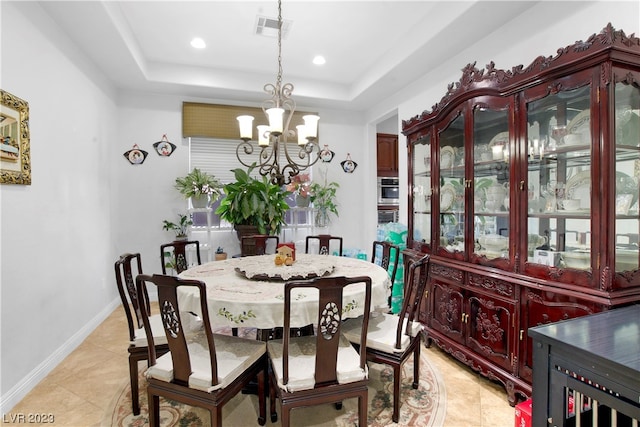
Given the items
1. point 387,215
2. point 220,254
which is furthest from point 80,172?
point 387,215

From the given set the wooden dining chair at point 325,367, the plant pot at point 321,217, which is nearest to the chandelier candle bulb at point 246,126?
the wooden dining chair at point 325,367

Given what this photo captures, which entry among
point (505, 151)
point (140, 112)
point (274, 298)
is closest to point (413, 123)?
point (505, 151)

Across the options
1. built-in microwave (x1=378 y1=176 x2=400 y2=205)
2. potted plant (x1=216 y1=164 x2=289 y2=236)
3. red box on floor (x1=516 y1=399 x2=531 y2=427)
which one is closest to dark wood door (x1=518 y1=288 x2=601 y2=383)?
red box on floor (x1=516 y1=399 x2=531 y2=427)

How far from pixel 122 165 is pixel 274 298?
11.9ft

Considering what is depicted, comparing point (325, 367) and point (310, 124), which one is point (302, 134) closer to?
point (310, 124)

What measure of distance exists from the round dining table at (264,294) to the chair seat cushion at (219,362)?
0.62 feet

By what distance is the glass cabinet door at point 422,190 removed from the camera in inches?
119

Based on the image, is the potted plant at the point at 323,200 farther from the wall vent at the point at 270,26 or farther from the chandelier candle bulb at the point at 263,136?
the chandelier candle bulb at the point at 263,136

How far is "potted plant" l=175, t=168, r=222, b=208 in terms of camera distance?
4.24 m

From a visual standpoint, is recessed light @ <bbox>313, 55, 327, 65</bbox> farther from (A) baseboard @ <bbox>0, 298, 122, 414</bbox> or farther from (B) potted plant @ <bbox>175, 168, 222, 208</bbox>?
(A) baseboard @ <bbox>0, 298, 122, 414</bbox>

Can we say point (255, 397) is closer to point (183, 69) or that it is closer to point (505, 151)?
point (505, 151)

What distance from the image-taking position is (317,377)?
1586mm

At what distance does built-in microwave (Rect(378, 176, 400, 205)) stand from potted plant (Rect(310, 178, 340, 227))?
82 centimetres

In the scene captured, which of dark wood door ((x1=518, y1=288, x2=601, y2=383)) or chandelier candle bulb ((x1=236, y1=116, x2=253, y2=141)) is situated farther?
chandelier candle bulb ((x1=236, y1=116, x2=253, y2=141))
